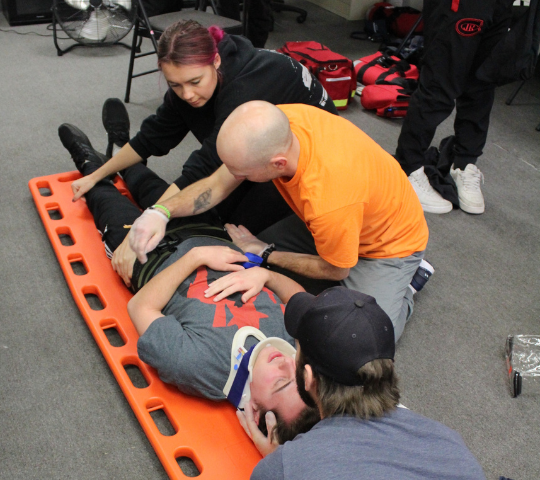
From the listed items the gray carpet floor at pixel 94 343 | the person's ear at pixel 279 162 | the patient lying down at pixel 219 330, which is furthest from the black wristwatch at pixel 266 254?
the gray carpet floor at pixel 94 343

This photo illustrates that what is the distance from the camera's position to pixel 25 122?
297 cm

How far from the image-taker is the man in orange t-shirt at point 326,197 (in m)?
1.48

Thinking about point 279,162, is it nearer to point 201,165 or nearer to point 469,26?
point 201,165

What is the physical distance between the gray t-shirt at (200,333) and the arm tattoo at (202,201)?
0.29 meters

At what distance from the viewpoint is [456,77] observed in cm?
251

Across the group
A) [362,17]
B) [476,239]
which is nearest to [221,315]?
[476,239]

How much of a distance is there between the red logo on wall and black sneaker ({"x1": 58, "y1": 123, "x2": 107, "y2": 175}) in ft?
5.47

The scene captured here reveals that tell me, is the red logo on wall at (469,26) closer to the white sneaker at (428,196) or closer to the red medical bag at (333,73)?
the white sneaker at (428,196)

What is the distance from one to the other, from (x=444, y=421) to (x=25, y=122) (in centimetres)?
256

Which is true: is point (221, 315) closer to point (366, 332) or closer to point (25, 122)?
point (366, 332)

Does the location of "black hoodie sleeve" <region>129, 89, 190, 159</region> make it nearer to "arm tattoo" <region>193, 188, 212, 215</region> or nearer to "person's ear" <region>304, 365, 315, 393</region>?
"arm tattoo" <region>193, 188, 212, 215</region>

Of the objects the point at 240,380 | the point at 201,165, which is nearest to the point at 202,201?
the point at 201,165

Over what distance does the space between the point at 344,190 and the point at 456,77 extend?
1.33 meters

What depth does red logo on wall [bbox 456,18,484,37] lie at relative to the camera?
238 centimetres
